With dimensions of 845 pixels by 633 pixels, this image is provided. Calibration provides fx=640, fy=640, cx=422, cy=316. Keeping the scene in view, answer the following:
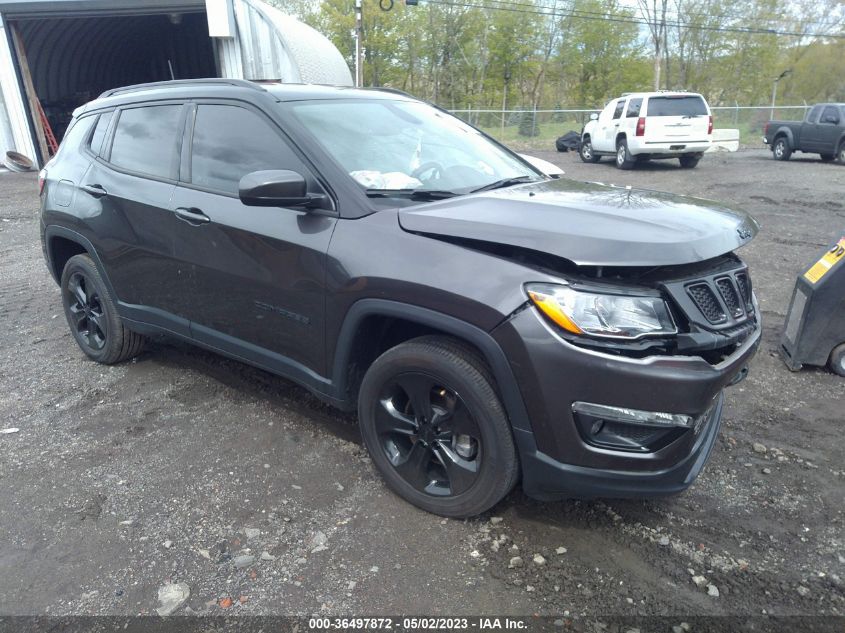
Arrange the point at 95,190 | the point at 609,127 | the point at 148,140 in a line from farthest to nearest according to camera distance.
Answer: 1. the point at 609,127
2. the point at 95,190
3. the point at 148,140

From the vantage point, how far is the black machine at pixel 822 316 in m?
4.23

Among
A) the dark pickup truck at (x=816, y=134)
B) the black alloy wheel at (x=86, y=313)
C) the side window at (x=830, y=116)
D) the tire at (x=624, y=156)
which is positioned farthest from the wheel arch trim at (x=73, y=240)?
the side window at (x=830, y=116)

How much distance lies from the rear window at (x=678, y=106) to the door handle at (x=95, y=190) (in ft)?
50.1

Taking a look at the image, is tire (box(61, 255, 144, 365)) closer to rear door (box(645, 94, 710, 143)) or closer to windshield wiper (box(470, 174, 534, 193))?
windshield wiper (box(470, 174, 534, 193))

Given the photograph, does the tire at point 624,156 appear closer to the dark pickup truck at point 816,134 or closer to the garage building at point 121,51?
the dark pickup truck at point 816,134

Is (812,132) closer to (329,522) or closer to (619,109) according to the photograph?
(619,109)

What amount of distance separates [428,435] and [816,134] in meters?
20.2

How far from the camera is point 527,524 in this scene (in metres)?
2.85

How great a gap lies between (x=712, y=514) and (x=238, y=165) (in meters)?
2.90

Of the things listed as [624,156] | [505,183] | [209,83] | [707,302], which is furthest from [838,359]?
[624,156]

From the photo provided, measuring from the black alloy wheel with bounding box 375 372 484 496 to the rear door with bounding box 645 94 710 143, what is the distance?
51.6ft

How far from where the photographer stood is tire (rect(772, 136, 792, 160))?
1952cm

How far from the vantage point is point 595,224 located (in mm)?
2465

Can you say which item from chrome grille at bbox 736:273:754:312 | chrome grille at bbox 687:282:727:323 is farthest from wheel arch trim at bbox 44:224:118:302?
chrome grille at bbox 736:273:754:312
